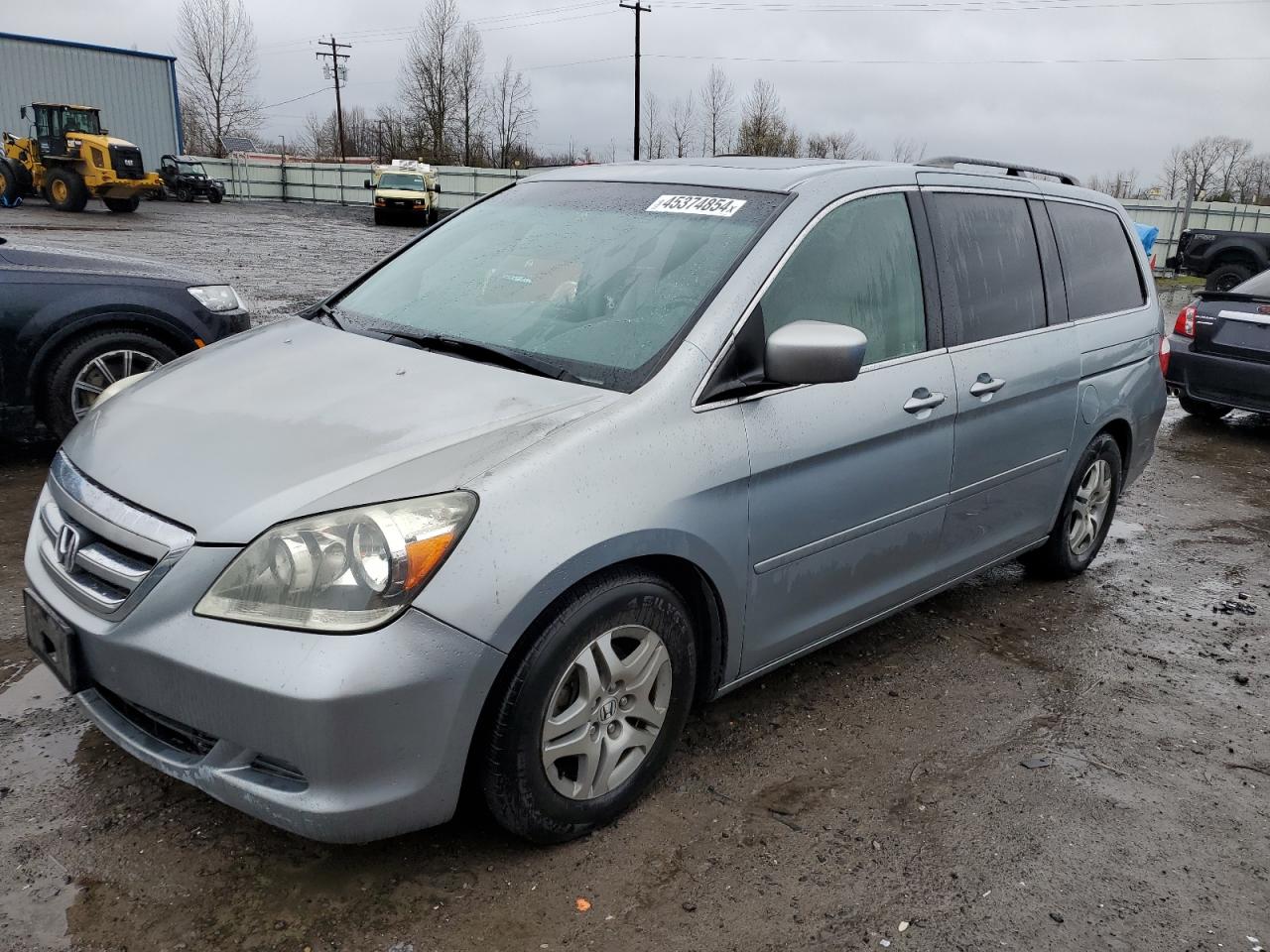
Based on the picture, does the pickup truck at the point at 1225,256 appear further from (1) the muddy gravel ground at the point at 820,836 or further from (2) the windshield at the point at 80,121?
(2) the windshield at the point at 80,121

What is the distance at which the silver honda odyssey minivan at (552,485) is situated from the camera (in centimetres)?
221

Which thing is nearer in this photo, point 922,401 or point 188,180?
point 922,401

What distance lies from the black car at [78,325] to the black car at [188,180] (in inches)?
1515

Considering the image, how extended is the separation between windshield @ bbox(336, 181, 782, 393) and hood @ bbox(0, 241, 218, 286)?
2683mm

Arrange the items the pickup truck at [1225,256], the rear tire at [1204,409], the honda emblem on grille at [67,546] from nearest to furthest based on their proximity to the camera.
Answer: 1. the honda emblem on grille at [67,546]
2. the rear tire at [1204,409]
3. the pickup truck at [1225,256]

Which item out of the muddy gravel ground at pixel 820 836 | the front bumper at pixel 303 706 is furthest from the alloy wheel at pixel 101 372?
the front bumper at pixel 303 706

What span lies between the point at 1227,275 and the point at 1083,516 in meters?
17.6

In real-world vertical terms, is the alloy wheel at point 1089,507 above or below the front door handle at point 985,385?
below

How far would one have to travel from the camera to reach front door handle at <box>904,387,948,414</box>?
10.9 feet

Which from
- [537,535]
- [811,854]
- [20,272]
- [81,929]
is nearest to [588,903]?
[811,854]

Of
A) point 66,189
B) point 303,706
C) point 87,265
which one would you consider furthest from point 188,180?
point 303,706

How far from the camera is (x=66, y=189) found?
29312 mm

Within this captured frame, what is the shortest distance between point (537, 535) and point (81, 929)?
1.32 m

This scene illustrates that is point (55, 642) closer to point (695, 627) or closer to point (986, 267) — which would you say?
point (695, 627)
